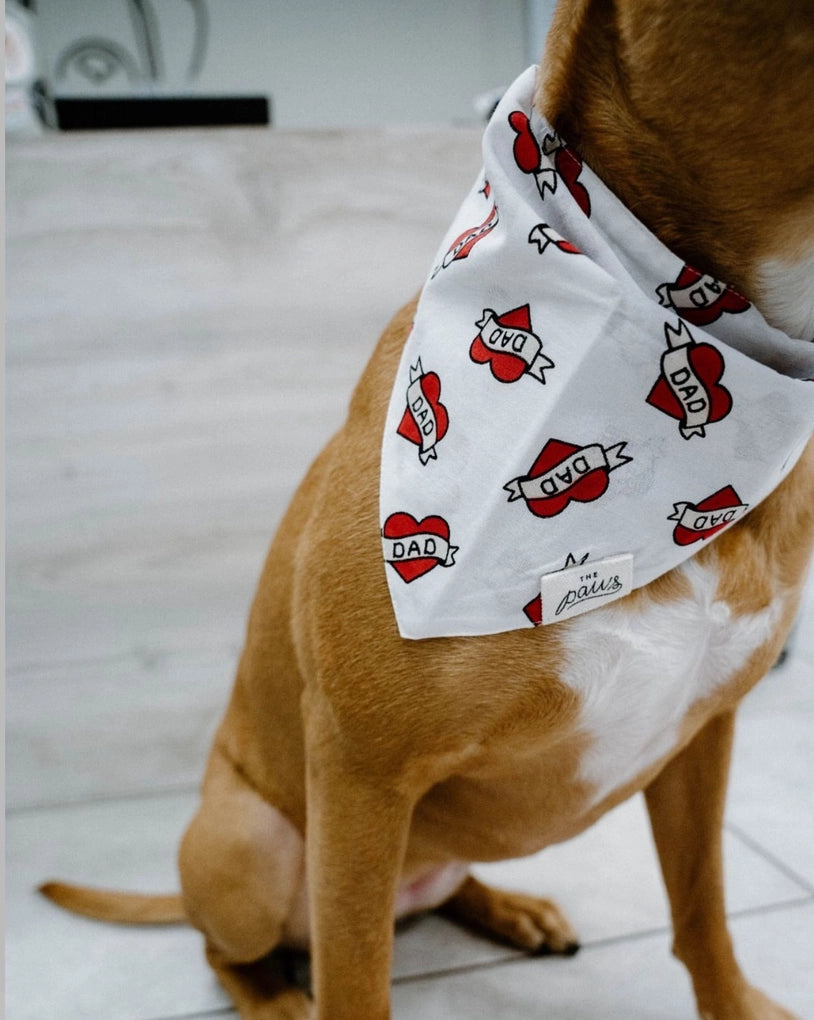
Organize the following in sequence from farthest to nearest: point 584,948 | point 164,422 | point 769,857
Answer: point 164,422 < point 769,857 < point 584,948

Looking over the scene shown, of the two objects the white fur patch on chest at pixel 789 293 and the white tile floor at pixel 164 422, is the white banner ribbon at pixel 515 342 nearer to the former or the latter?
the white fur patch on chest at pixel 789 293

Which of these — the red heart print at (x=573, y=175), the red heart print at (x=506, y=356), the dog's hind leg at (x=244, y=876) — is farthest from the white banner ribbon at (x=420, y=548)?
the dog's hind leg at (x=244, y=876)

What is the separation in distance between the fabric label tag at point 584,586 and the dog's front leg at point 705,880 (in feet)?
1.10

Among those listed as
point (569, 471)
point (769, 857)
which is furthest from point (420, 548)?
point (769, 857)

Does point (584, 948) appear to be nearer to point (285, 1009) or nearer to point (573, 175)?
point (285, 1009)

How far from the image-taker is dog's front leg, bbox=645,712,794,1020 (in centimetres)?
90

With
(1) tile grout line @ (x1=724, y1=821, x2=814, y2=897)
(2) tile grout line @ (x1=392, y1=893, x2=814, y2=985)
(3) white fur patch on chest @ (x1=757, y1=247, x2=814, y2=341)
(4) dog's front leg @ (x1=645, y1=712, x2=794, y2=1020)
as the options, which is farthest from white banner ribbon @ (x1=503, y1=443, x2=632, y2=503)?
(1) tile grout line @ (x1=724, y1=821, x2=814, y2=897)

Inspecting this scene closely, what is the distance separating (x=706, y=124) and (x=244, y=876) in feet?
2.52

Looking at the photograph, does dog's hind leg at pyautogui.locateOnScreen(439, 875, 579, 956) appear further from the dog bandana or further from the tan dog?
the dog bandana

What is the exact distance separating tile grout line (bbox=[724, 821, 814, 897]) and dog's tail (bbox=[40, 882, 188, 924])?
0.77m

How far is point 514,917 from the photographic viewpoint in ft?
3.67

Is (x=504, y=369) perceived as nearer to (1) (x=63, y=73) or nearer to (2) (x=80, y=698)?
(2) (x=80, y=698)

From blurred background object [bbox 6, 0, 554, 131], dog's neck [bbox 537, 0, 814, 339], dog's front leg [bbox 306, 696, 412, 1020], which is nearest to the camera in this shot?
dog's neck [bbox 537, 0, 814, 339]

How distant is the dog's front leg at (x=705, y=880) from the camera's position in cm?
90
